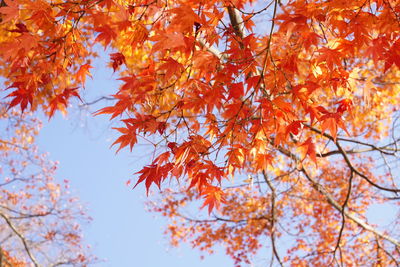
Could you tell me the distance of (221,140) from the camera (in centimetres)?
288

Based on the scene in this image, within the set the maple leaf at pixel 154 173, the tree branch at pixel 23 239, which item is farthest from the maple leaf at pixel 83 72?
the tree branch at pixel 23 239

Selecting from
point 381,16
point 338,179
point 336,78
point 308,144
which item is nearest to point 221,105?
point 308,144

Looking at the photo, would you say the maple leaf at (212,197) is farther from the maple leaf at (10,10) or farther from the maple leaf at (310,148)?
the maple leaf at (10,10)

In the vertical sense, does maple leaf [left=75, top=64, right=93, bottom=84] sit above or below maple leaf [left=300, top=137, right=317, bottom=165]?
above

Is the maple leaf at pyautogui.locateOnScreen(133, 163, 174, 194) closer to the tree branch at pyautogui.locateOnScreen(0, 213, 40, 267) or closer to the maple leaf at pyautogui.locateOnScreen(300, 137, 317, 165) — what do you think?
the maple leaf at pyautogui.locateOnScreen(300, 137, 317, 165)

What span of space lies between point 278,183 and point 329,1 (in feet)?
15.9

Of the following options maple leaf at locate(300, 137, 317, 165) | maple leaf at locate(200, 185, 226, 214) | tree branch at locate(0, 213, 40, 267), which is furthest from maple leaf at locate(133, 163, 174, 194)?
tree branch at locate(0, 213, 40, 267)

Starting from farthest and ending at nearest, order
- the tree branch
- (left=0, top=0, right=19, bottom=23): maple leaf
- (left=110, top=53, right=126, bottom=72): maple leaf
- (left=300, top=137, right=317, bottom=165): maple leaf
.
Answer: the tree branch < (left=110, top=53, right=126, bottom=72): maple leaf < (left=300, top=137, right=317, bottom=165): maple leaf < (left=0, top=0, right=19, bottom=23): maple leaf

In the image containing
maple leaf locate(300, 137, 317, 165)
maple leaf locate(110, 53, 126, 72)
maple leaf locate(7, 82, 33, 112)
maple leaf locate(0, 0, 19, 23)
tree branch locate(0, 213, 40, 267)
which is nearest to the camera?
maple leaf locate(0, 0, 19, 23)

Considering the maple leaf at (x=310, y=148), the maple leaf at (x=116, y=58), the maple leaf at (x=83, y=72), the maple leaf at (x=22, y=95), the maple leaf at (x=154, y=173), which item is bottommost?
the maple leaf at (x=154, y=173)

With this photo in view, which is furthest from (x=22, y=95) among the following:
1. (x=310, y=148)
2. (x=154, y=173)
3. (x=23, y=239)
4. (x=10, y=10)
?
(x=23, y=239)

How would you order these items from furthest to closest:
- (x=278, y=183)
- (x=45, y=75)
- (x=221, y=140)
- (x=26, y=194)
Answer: (x=26, y=194) < (x=278, y=183) < (x=45, y=75) < (x=221, y=140)

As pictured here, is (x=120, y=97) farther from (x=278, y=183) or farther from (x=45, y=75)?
(x=278, y=183)

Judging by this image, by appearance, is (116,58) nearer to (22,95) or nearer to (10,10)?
(22,95)
